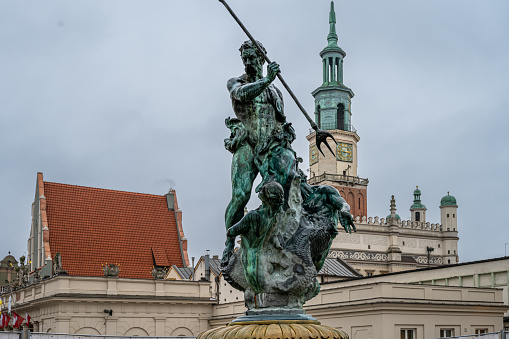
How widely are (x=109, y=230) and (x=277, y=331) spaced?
118ft

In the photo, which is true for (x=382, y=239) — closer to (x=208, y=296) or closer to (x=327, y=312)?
(x=208, y=296)

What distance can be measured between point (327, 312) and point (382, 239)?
163ft

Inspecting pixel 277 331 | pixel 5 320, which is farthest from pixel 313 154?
pixel 277 331

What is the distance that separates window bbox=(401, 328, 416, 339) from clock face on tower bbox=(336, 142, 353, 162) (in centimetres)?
5310

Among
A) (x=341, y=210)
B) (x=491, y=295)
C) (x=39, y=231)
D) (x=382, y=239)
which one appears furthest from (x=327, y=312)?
(x=382, y=239)

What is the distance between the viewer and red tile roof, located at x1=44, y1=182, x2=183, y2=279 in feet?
132

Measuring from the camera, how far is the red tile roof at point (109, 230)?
40.2 metres

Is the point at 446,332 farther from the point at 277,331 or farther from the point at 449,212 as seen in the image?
the point at 449,212

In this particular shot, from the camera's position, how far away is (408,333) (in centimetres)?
2517

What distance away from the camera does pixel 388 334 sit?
2447cm

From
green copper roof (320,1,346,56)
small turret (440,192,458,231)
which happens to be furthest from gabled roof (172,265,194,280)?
small turret (440,192,458,231)

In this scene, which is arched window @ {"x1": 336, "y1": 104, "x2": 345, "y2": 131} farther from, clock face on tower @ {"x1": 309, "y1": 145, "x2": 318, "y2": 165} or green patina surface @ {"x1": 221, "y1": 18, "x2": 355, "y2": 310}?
green patina surface @ {"x1": 221, "y1": 18, "x2": 355, "y2": 310}

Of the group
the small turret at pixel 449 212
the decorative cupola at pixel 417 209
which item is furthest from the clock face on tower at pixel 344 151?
the decorative cupola at pixel 417 209

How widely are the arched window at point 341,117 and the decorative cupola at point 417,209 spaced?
69.9 feet
